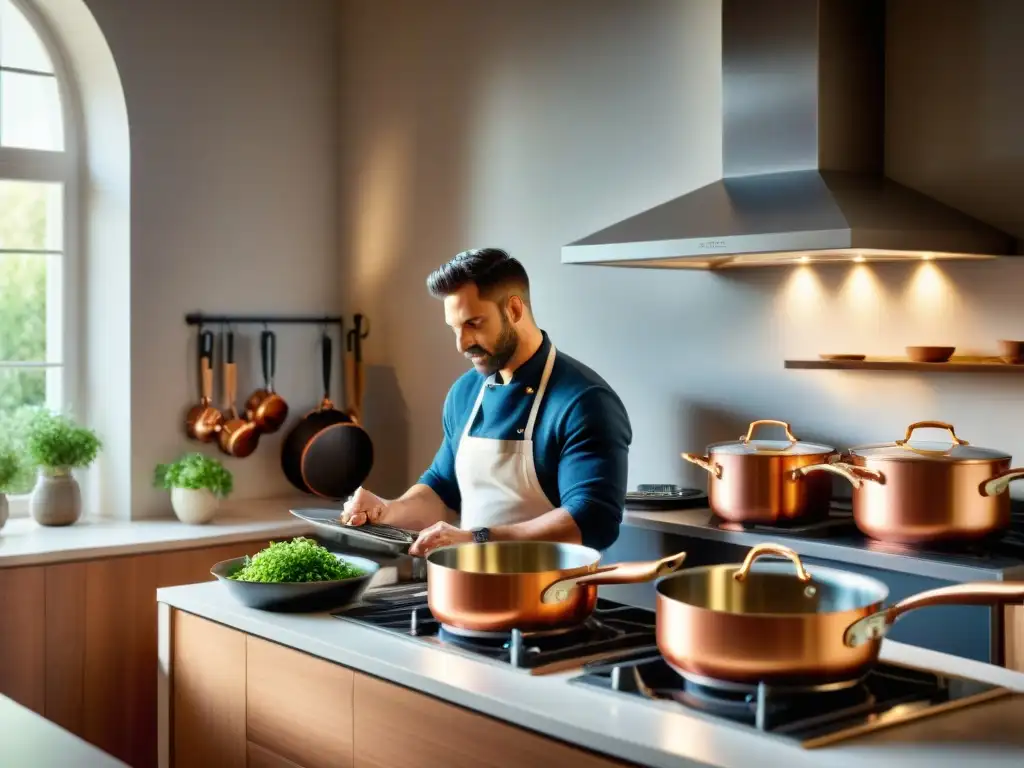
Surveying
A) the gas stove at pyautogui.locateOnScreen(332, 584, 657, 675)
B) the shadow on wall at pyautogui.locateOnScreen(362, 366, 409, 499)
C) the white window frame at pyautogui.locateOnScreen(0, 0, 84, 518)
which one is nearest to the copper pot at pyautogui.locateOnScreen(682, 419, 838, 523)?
the gas stove at pyautogui.locateOnScreen(332, 584, 657, 675)

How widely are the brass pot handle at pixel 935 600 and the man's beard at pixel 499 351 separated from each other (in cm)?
149

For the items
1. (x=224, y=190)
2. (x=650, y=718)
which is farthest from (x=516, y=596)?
(x=224, y=190)

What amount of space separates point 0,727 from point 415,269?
3094mm

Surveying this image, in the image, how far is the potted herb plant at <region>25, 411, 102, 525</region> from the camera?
13.0 ft

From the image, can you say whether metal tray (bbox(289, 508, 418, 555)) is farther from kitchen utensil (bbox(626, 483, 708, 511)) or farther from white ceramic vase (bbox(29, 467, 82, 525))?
white ceramic vase (bbox(29, 467, 82, 525))

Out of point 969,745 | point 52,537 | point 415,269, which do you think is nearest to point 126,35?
point 415,269

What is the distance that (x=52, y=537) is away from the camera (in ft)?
12.6

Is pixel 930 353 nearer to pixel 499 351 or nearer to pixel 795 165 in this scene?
pixel 795 165

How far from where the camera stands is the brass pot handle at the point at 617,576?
5.99ft

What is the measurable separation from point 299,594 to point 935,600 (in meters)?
1.14

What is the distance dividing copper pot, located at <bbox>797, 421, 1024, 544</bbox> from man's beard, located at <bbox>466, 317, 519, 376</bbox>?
2.56ft

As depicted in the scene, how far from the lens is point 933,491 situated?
274 cm

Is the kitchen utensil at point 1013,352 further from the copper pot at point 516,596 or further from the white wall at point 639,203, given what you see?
the copper pot at point 516,596

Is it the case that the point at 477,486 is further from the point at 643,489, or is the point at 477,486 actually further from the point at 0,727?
the point at 0,727
